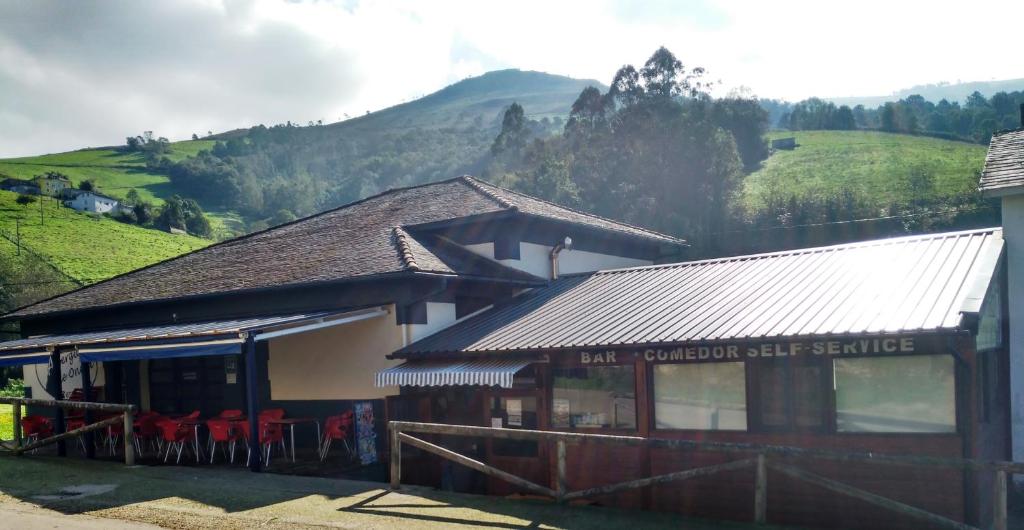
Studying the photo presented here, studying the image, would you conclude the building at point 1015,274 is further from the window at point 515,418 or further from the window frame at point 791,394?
the window at point 515,418

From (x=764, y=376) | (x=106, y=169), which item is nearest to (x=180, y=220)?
(x=106, y=169)

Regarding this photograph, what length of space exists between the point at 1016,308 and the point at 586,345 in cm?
640

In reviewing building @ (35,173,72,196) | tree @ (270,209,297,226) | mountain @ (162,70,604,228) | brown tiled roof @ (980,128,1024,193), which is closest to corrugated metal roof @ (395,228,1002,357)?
brown tiled roof @ (980,128,1024,193)

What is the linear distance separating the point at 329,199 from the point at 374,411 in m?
108

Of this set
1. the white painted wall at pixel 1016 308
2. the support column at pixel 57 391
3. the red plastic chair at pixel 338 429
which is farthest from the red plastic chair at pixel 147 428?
the white painted wall at pixel 1016 308

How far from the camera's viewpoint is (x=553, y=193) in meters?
53.1

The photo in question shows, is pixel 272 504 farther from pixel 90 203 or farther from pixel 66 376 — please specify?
pixel 90 203

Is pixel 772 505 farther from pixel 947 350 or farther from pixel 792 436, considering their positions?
pixel 947 350

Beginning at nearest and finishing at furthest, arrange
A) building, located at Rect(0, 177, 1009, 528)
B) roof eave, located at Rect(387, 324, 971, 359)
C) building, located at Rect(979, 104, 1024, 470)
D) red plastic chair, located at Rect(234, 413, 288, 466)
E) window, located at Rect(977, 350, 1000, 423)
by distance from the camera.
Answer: roof eave, located at Rect(387, 324, 971, 359), building, located at Rect(0, 177, 1009, 528), window, located at Rect(977, 350, 1000, 423), building, located at Rect(979, 104, 1024, 470), red plastic chair, located at Rect(234, 413, 288, 466)

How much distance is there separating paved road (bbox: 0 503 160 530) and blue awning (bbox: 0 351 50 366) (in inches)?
247

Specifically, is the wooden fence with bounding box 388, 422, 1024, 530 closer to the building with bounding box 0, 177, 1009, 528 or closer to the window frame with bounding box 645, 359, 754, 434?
the window frame with bounding box 645, 359, 754, 434

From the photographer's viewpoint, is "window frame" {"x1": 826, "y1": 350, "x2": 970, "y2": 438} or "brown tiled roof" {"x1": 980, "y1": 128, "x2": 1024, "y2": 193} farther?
"brown tiled roof" {"x1": 980, "y1": 128, "x2": 1024, "y2": 193}

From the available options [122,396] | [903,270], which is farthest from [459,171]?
[903,270]

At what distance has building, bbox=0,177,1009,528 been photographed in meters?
9.52
